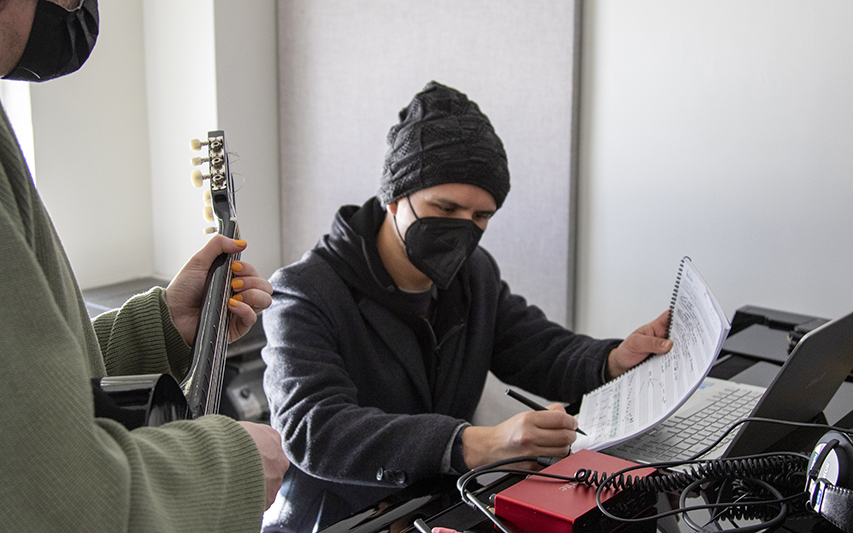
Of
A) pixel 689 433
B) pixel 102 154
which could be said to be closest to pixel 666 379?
pixel 689 433

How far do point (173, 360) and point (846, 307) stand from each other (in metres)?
1.49

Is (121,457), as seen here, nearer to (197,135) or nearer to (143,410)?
(143,410)

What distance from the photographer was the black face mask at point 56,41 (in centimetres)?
64

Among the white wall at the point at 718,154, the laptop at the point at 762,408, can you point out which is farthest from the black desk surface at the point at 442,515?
the white wall at the point at 718,154

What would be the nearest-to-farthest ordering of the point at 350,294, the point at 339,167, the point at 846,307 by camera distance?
the point at 350,294, the point at 846,307, the point at 339,167

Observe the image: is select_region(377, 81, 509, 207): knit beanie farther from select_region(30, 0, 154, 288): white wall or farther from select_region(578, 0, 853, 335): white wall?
select_region(30, 0, 154, 288): white wall

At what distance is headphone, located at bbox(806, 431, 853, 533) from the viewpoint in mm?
646

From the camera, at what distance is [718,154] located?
1739 millimetres

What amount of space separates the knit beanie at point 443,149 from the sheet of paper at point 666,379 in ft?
1.34

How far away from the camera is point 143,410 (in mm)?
575

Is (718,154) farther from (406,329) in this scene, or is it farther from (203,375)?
(203,375)

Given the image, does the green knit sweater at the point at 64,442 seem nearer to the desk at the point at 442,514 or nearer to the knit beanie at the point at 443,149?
the desk at the point at 442,514

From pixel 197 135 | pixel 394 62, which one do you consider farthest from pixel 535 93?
pixel 197 135

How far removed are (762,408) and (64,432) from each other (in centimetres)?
75
